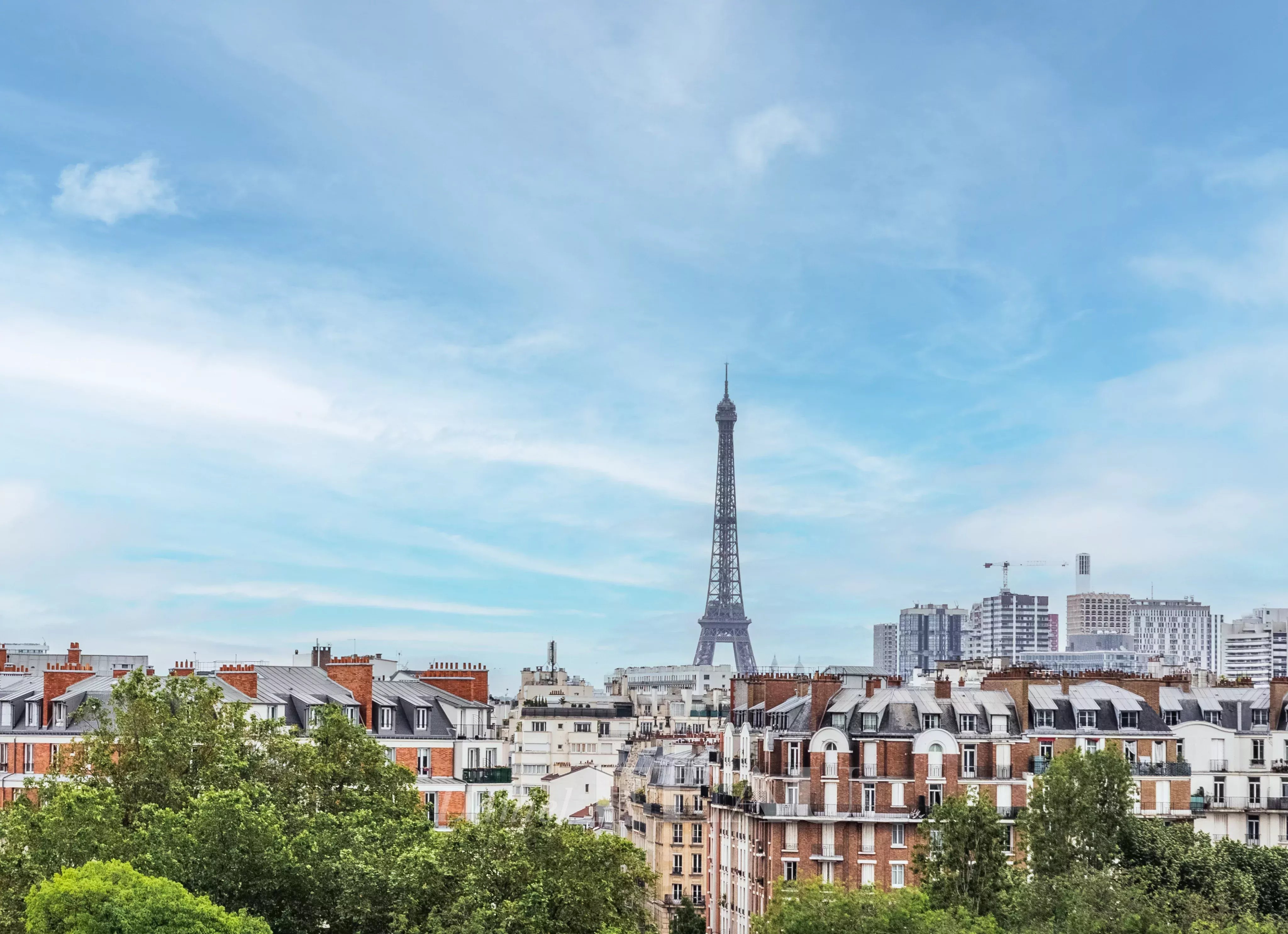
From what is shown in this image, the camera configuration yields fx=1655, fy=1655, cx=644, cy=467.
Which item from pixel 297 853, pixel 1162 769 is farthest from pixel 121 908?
pixel 1162 769

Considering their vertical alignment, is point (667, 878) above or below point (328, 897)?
below

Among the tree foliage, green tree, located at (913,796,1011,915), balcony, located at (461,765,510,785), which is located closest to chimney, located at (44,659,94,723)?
the tree foliage

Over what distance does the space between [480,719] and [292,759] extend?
16500 mm

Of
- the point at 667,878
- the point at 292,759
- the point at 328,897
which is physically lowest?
the point at 667,878

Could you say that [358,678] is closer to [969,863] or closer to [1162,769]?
[969,863]

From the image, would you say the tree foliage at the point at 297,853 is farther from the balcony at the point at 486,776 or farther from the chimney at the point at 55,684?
the chimney at the point at 55,684

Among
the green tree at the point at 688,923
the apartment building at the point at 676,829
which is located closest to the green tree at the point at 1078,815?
the green tree at the point at 688,923

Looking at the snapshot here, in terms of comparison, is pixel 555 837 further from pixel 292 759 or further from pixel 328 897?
pixel 292 759

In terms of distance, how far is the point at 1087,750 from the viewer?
247ft

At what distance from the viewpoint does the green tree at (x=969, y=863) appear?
61.4m

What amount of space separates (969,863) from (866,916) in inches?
343

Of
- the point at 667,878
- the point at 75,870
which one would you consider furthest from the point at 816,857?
the point at 75,870

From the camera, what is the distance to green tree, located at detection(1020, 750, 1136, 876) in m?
62.7

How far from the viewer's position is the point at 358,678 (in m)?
75.3
